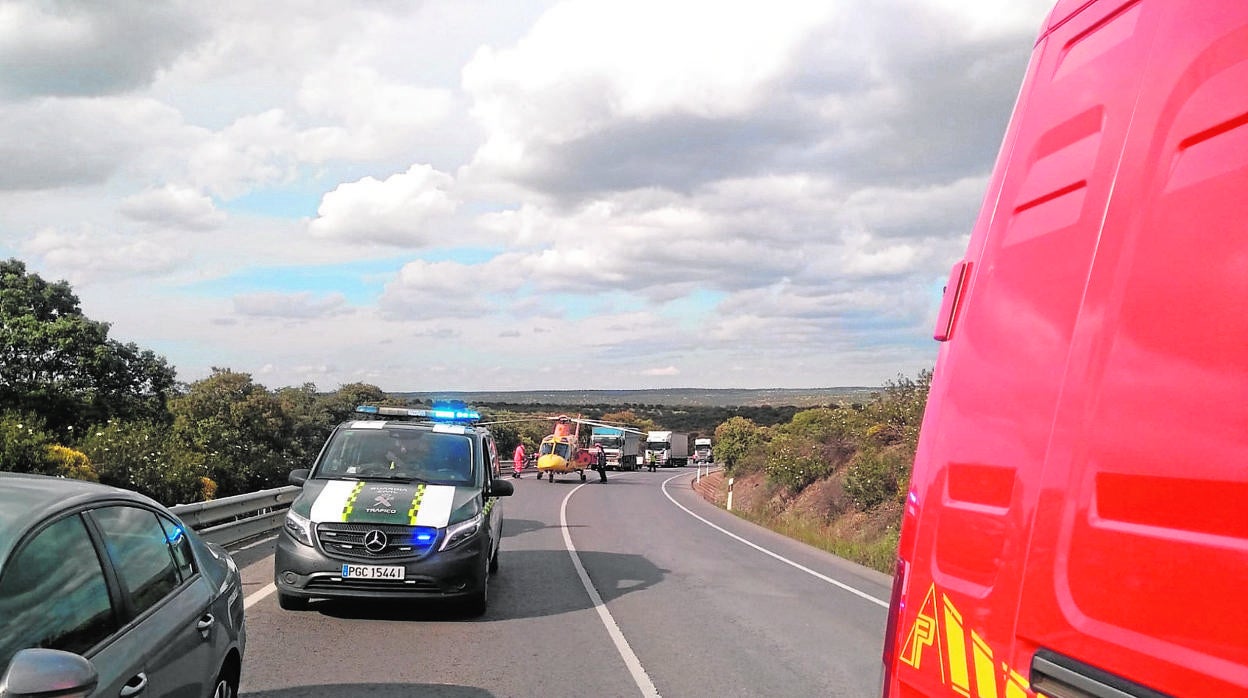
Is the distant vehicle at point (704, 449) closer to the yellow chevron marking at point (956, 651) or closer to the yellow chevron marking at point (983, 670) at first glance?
the yellow chevron marking at point (956, 651)

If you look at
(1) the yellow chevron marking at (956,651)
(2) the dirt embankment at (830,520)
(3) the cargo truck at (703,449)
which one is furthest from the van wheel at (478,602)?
(3) the cargo truck at (703,449)

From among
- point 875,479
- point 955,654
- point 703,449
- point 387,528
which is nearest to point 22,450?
point 387,528

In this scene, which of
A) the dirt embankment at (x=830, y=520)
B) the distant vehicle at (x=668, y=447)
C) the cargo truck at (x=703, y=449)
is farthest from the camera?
the cargo truck at (x=703, y=449)

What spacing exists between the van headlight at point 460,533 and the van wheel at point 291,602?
58.9 inches

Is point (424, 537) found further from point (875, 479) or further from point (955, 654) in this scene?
point (875, 479)

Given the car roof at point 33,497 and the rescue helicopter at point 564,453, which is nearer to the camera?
the car roof at point 33,497

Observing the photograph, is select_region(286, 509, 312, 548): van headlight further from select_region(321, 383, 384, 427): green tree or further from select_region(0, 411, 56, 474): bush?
select_region(321, 383, 384, 427): green tree

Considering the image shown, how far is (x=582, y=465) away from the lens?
152ft

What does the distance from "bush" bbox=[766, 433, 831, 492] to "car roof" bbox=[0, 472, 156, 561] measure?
1039 inches

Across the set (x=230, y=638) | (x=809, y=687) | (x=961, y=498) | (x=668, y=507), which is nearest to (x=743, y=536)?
(x=668, y=507)

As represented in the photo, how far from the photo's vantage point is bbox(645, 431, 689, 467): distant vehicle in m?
90.2

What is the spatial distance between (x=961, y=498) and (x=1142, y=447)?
726mm

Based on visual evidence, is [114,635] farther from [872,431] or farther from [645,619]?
[872,431]

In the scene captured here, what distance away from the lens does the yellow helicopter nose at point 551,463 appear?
4381cm
